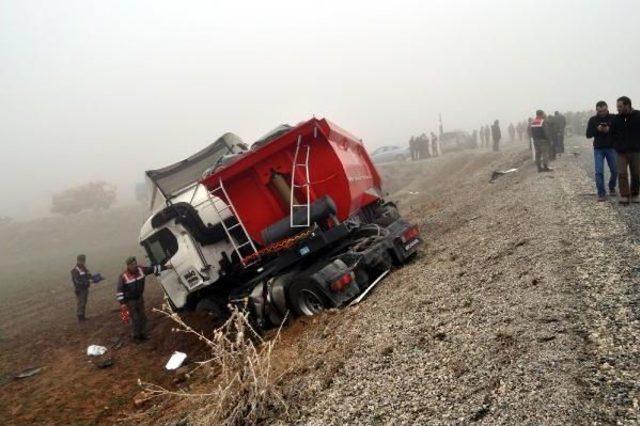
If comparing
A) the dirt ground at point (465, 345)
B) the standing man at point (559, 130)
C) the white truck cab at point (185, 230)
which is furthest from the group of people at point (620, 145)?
the standing man at point (559, 130)

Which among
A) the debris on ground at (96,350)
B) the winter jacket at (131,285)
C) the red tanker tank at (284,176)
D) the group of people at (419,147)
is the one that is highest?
the red tanker tank at (284,176)

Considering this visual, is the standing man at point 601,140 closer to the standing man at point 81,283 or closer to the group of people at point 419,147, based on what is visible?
the standing man at point 81,283

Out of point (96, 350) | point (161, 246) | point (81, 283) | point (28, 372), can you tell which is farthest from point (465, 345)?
point (81, 283)

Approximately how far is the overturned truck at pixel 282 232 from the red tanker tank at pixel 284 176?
0.05 ft

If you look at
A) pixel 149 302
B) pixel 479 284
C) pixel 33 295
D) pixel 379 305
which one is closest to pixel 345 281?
pixel 379 305

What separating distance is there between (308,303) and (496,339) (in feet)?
12.4

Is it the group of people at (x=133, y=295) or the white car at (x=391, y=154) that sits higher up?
the group of people at (x=133, y=295)

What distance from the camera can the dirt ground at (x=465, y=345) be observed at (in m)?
3.26

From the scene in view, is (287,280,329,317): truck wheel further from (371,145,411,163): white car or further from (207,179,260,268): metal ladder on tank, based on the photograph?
(371,145,411,163): white car

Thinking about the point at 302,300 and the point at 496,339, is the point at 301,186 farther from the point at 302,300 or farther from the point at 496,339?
the point at 496,339

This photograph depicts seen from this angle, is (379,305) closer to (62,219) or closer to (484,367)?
(484,367)

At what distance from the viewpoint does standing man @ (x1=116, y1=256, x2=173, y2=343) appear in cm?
1004

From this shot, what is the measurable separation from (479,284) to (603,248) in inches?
58.8

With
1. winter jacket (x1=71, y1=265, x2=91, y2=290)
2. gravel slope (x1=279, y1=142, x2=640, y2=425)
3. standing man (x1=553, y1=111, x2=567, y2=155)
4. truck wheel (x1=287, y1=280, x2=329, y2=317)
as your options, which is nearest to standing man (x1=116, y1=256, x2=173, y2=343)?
winter jacket (x1=71, y1=265, x2=91, y2=290)
